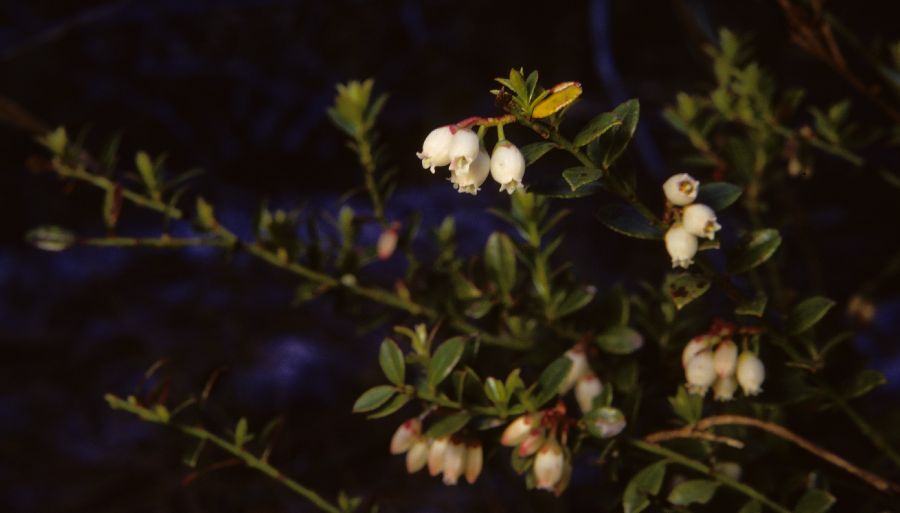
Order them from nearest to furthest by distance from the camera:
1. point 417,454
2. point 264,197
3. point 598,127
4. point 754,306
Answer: point 598,127, point 754,306, point 417,454, point 264,197

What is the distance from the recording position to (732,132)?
5.98 ft

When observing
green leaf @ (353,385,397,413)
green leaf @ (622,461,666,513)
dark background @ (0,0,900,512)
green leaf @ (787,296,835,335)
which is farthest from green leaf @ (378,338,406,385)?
dark background @ (0,0,900,512)

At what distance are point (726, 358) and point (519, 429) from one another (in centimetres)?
19

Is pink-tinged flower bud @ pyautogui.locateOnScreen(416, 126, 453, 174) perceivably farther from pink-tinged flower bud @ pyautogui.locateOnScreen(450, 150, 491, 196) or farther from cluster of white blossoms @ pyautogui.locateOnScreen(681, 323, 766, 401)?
cluster of white blossoms @ pyautogui.locateOnScreen(681, 323, 766, 401)

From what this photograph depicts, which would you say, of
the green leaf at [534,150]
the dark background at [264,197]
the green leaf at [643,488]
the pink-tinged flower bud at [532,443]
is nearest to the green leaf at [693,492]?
the green leaf at [643,488]

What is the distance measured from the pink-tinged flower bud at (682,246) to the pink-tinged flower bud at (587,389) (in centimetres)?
24

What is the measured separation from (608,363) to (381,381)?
3.32 ft

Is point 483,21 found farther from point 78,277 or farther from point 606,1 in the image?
point 78,277

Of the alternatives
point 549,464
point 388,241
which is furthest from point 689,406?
point 388,241

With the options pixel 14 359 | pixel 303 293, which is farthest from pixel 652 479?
pixel 14 359

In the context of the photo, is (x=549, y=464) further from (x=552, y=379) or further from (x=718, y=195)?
(x=718, y=195)

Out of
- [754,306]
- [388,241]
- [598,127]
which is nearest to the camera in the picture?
[598,127]

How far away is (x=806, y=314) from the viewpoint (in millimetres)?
736

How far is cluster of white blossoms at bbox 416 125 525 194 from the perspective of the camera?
2.01ft
